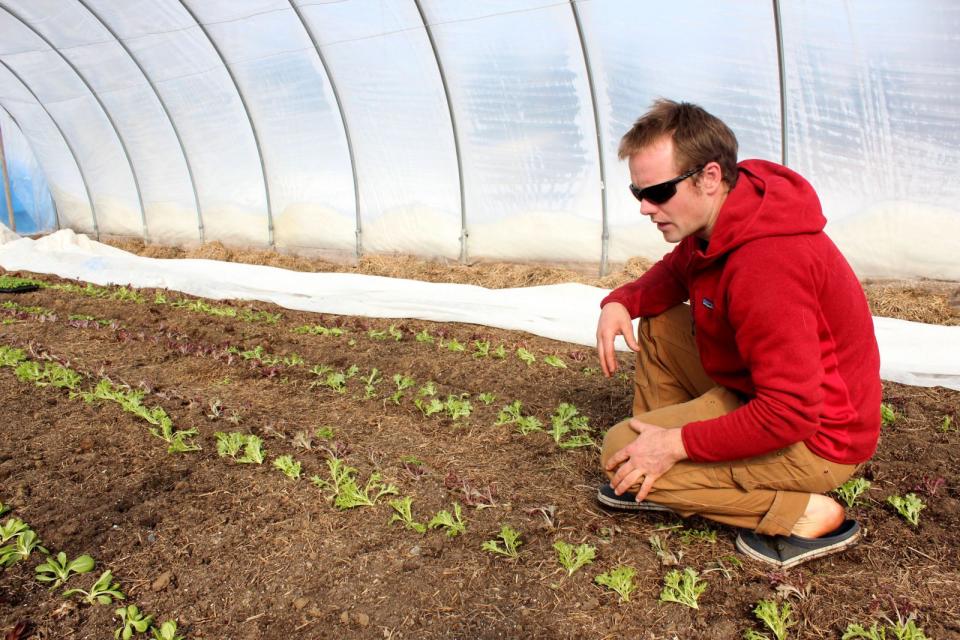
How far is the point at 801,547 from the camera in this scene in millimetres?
2473

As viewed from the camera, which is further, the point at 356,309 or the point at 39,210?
the point at 39,210

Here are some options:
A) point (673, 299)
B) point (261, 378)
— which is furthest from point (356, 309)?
point (673, 299)

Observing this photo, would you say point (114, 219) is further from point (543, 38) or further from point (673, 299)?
point (673, 299)

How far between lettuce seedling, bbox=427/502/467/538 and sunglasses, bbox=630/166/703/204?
1.46 m

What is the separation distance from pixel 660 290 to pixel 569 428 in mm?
1097

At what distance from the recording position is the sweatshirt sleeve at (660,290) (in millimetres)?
2922

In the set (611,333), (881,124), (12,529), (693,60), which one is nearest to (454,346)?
(611,333)

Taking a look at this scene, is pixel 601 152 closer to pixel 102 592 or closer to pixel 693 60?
pixel 693 60

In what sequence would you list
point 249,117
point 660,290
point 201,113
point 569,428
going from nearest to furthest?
1. point 660,290
2. point 569,428
3. point 249,117
4. point 201,113

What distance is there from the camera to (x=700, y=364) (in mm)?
2846

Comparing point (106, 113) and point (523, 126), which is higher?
point (106, 113)

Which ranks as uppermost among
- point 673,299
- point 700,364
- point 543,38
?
point 543,38

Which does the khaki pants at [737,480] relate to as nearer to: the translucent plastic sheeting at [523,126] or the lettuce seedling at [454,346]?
the lettuce seedling at [454,346]

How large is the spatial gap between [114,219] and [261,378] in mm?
11621
